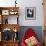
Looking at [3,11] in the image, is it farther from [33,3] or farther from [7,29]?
[33,3]

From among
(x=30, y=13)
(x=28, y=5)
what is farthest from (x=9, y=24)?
(x=28, y=5)

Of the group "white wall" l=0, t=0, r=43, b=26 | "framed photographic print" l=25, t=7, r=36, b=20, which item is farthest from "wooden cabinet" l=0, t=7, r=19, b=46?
"framed photographic print" l=25, t=7, r=36, b=20

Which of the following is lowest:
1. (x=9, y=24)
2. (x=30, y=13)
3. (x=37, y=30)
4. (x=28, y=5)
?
(x=37, y=30)

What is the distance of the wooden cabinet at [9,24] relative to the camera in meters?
5.71

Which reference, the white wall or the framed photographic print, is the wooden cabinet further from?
the framed photographic print

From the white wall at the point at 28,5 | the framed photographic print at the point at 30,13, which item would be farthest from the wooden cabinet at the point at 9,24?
the framed photographic print at the point at 30,13

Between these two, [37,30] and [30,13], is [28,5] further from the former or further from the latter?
[37,30]

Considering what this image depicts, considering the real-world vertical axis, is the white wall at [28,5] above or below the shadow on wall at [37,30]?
above

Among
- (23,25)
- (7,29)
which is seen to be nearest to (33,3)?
(23,25)

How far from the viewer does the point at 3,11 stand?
18.8ft

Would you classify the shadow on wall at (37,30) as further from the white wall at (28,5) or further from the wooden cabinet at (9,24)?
the wooden cabinet at (9,24)

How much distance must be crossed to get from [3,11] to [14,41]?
1.17 m

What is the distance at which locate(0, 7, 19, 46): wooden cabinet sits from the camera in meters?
5.71

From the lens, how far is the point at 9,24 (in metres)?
5.79
